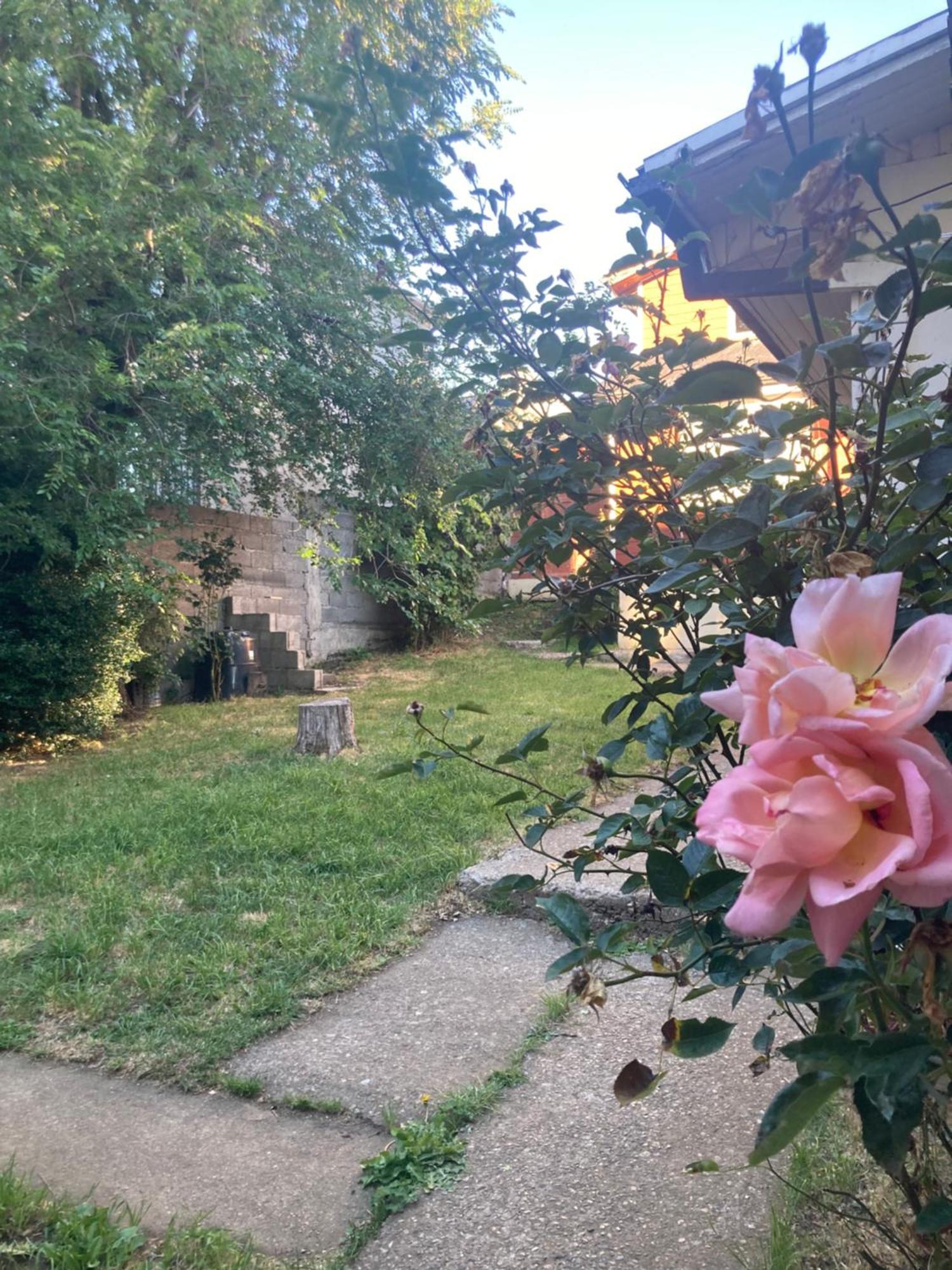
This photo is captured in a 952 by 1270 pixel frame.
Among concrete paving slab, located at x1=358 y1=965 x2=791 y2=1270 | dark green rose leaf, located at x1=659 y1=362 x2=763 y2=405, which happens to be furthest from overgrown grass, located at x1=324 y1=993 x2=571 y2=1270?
dark green rose leaf, located at x1=659 y1=362 x2=763 y2=405

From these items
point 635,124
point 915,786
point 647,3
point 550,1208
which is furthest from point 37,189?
point 915,786

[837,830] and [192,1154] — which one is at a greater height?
[837,830]

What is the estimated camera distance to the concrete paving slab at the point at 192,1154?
179 cm

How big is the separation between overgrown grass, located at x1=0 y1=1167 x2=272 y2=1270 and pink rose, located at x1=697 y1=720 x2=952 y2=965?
5.11ft

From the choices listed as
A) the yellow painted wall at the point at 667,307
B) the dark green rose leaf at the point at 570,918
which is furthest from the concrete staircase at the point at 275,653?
the dark green rose leaf at the point at 570,918

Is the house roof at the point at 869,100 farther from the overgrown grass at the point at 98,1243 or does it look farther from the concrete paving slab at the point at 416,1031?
the overgrown grass at the point at 98,1243

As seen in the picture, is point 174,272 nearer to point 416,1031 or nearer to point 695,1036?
point 416,1031

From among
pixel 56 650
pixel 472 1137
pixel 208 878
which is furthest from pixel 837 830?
pixel 56 650

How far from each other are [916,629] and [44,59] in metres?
8.26

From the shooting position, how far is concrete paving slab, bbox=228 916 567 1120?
7.45 ft

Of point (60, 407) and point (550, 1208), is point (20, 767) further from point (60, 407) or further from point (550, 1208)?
point (550, 1208)

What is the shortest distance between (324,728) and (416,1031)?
3909 millimetres

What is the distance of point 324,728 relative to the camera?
6316 millimetres

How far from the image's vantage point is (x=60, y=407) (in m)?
5.36
